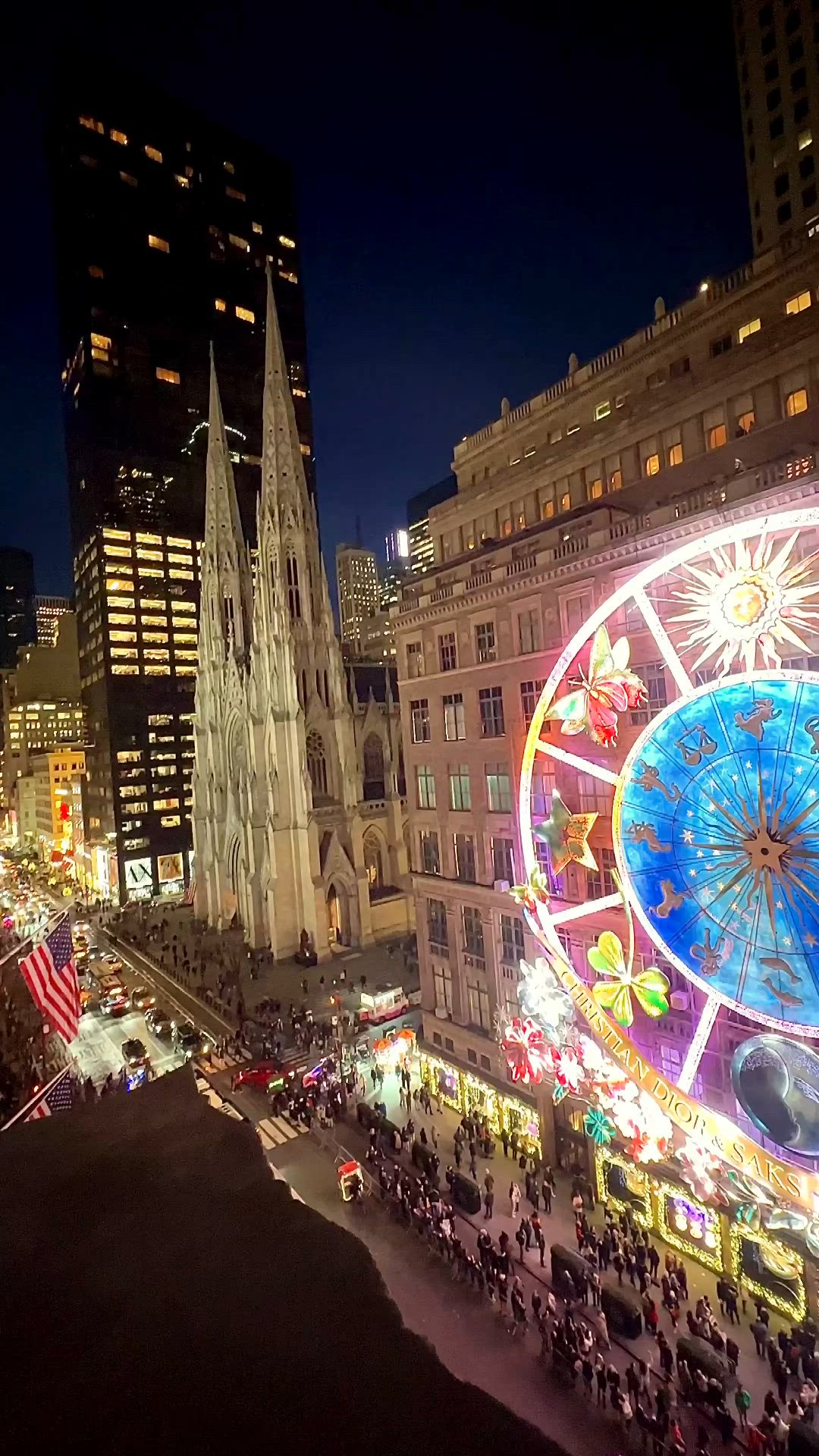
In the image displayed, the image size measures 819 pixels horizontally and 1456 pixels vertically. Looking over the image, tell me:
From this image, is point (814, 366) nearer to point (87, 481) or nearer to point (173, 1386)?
point (173, 1386)

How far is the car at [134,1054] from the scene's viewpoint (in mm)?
35912

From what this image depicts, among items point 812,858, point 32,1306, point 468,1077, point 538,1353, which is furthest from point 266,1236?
point 468,1077

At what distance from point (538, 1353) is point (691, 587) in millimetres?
19767

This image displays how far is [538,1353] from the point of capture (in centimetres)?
1791

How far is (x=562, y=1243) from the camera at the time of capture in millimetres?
22203

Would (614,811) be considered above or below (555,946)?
above

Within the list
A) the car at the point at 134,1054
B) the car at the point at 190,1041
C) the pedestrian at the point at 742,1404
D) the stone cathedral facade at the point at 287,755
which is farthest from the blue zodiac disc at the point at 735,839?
the stone cathedral facade at the point at 287,755

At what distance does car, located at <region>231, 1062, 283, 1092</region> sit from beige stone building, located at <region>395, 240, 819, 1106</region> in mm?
7822

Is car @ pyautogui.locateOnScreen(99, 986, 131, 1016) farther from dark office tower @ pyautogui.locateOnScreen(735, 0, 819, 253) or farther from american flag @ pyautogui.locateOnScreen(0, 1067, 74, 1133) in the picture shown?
dark office tower @ pyautogui.locateOnScreen(735, 0, 819, 253)

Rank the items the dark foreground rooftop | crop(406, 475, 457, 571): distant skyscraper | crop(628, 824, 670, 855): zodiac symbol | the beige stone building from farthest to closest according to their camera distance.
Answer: crop(406, 475, 457, 571): distant skyscraper < the beige stone building < crop(628, 824, 670, 855): zodiac symbol < the dark foreground rooftop

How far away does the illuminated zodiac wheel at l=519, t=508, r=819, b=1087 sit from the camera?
14695mm

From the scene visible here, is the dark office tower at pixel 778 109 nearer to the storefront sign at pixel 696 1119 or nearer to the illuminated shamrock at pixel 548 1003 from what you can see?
the illuminated shamrock at pixel 548 1003

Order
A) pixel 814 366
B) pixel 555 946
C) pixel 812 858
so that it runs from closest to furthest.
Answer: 1. pixel 812 858
2. pixel 555 946
3. pixel 814 366

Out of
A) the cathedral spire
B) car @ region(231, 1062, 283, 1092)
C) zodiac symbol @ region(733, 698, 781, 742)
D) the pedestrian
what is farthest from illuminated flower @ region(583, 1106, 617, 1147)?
the cathedral spire
